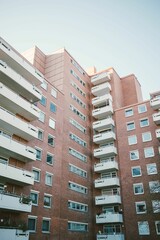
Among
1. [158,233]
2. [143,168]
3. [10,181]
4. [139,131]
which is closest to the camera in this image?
[10,181]

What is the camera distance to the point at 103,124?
4378 centimetres

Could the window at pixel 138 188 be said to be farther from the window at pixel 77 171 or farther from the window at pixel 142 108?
the window at pixel 142 108

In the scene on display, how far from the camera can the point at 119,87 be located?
51.7 metres

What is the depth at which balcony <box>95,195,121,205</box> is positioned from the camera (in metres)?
36.4

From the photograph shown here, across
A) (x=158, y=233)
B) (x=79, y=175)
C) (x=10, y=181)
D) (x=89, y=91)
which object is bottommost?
(x=158, y=233)

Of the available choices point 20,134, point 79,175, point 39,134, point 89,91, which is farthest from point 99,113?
point 20,134

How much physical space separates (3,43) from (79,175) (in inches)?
873

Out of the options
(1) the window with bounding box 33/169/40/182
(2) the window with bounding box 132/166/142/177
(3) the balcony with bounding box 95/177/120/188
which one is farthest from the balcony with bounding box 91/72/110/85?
(1) the window with bounding box 33/169/40/182

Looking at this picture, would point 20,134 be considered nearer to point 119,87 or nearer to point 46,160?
point 46,160

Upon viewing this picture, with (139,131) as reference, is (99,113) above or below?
above

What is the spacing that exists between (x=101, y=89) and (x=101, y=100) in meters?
2.73

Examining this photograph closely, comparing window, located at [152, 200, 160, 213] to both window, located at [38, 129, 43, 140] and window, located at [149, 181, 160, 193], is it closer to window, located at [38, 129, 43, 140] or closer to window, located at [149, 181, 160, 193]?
window, located at [149, 181, 160, 193]

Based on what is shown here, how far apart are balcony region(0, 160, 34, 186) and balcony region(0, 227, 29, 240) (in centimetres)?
480

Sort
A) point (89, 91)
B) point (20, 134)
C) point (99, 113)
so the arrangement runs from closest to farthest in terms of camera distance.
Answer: point (20, 134)
point (99, 113)
point (89, 91)
